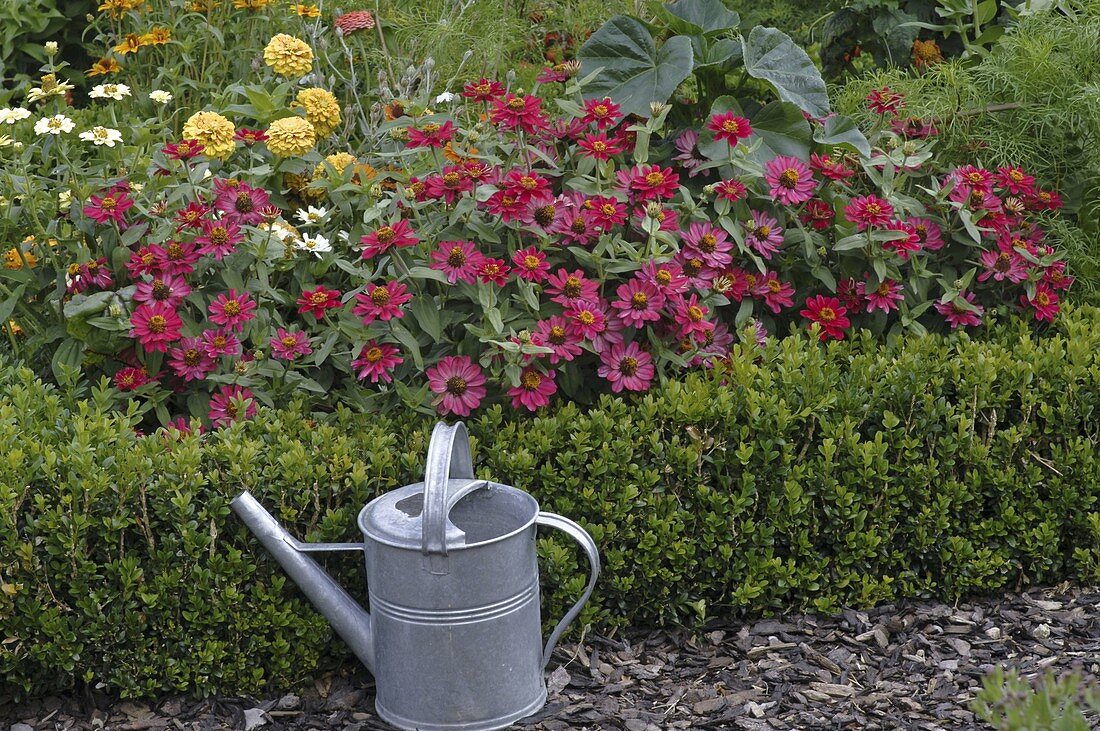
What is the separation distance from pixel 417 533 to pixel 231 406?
2.28 feet

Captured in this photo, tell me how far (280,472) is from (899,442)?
56.5 inches

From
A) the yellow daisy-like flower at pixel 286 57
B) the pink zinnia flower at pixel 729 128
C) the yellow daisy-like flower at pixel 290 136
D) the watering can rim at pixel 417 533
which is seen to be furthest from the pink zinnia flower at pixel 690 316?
the yellow daisy-like flower at pixel 286 57

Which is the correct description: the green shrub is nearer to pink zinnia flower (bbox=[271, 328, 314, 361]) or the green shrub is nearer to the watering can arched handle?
pink zinnia flower (bbox=[271, 328, 314, 361])

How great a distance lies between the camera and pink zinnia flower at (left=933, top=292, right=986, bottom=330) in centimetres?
304

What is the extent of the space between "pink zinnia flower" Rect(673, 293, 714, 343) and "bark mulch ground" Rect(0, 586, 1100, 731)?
719 millimetres

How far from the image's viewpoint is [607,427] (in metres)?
2.60

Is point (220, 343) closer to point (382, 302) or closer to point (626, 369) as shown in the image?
point (382, 302)

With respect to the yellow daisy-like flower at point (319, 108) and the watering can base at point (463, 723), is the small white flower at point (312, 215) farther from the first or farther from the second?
the watering can base at point (463, 723)

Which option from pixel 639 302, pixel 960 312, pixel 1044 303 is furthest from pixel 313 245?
pixel 1044 303

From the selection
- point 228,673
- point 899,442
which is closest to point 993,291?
point 899,442

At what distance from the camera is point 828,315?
300 centimetres

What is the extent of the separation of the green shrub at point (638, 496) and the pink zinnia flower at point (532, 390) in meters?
0.05

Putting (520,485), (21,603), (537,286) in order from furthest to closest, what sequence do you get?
(537,286) < (520,485) < (21,603)

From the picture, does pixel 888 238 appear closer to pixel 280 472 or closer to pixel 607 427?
pixel 607 427
